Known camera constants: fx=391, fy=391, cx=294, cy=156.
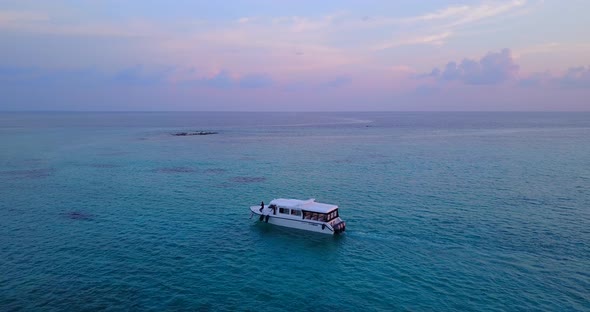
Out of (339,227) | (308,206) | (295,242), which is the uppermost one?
(308,206)

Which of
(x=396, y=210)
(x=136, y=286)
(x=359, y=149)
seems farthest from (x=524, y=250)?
(x=359, y=149)

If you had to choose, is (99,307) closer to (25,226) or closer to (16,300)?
(16,300)

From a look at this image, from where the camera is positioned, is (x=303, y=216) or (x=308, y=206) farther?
(x=308, y=206)

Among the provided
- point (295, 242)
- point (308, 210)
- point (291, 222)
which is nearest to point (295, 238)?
point (295, 242)

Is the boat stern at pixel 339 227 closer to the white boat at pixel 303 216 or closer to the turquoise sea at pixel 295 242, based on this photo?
the white boat at pixel 303 216

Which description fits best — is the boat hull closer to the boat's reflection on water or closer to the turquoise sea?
the boat's reflection on water

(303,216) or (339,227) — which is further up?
(303,216)

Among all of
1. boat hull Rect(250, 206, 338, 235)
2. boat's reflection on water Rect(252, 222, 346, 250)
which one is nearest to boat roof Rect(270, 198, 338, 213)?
boat hull Rect(250, 206, 338, 235)

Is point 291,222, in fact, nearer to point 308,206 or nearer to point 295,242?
point 308,206

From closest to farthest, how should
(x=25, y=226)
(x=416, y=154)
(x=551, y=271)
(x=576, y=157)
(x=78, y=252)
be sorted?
(x=551, y=271) < (x=78, y=252) < (x=25, y=226) < (x=576, y=157) < (x=416, y=154)
